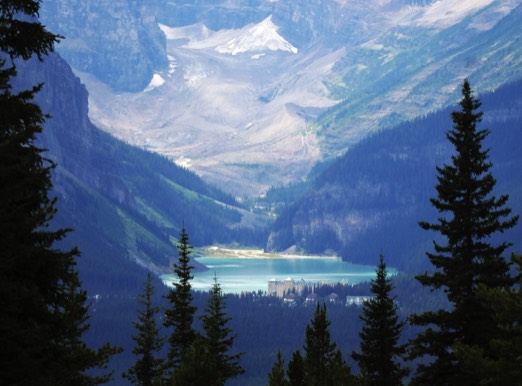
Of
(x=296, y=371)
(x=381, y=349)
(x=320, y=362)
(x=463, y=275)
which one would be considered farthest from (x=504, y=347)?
(x=381, y=349)

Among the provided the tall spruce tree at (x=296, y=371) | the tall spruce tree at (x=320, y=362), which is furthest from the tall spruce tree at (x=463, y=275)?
the tall spruce tree at (x=296, y=371)

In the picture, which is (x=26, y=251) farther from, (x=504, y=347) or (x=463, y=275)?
(x=463, y=275)

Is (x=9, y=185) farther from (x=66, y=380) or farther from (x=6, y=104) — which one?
(x=66, y=380)

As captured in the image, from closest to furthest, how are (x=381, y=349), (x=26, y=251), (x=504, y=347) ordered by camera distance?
(x=26, y=251) < (x=504, y=347) < (x=381, y=349)

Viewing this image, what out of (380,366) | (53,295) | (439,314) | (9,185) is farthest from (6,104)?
(380,366)

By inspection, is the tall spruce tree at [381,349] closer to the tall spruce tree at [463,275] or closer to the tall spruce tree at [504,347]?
the tall spruce tree at [463,275]

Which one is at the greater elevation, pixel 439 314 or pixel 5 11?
pixel 5 11

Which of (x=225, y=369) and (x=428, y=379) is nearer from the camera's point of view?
(x=428, y=379)

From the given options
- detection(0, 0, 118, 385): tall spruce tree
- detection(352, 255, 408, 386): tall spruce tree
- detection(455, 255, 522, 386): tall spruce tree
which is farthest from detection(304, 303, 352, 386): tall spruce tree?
detection(0, 0, 118, 385): tall spruce tree

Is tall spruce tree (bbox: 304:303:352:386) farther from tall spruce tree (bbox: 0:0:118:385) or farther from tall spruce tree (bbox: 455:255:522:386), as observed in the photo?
tall spruce tree (bbox: 0:0:118:385)
